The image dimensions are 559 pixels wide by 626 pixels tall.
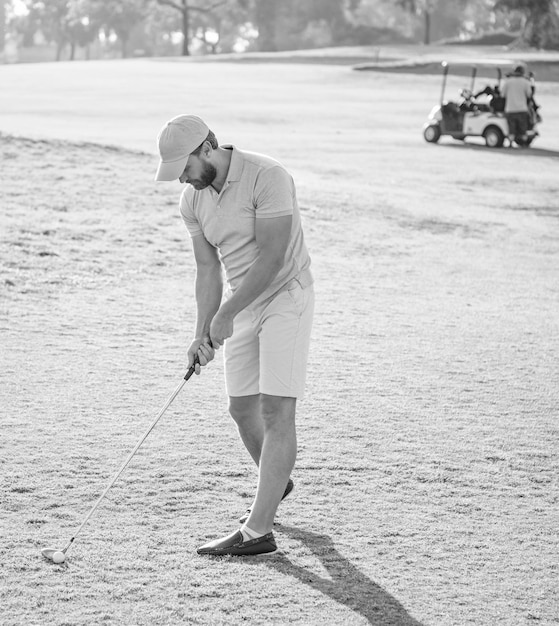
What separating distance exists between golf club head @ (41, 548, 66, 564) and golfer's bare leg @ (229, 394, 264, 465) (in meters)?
0.95

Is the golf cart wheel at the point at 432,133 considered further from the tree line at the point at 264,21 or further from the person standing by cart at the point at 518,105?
the tree line at the point at 264,21

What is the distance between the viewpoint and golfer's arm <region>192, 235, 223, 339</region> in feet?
16.1

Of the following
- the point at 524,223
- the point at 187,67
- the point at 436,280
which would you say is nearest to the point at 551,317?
the point at 436,280

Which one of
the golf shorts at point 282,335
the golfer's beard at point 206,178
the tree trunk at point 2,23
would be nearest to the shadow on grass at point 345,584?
the golf shorts at point 282,335

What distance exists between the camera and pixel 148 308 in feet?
31.6

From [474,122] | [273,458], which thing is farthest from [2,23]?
[273,458]

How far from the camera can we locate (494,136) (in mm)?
24922

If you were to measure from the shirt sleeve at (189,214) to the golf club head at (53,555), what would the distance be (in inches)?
55.4

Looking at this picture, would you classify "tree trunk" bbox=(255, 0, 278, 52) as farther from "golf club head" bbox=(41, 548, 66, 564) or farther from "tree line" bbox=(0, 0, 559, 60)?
"golf club head" bbox=(41, 548, 66, 564)

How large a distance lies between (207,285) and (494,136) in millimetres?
20877

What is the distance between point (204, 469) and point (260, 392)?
1.10m

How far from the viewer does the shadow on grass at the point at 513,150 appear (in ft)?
77.5

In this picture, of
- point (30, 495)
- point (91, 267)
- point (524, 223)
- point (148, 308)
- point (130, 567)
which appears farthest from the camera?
point (524, 223)

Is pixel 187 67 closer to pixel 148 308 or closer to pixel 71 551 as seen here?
pixel 148 308
